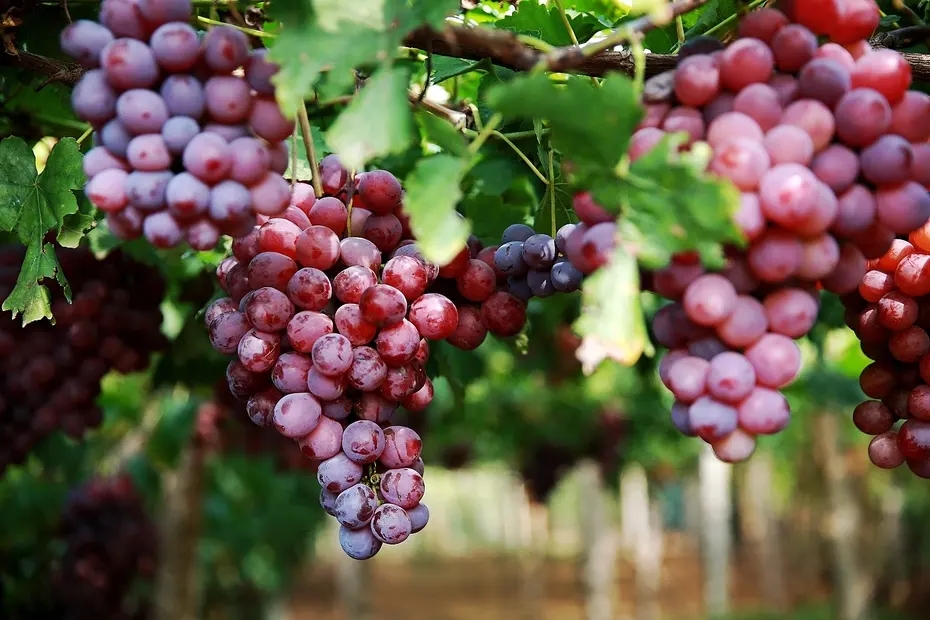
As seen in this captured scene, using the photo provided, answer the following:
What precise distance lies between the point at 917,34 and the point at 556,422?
24.5 ft

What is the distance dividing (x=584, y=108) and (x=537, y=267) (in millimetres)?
401

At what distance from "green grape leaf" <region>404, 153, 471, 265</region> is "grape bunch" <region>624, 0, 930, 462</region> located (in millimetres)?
188

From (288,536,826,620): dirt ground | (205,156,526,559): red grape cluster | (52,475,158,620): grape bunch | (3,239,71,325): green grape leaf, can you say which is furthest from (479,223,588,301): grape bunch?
(288,536,826,620): dirt ground

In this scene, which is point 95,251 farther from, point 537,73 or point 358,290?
point 537,73

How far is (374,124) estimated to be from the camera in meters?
0.81

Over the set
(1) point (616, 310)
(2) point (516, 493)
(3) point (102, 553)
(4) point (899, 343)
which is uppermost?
(1) point (616, 310)

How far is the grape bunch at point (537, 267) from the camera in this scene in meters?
1.12

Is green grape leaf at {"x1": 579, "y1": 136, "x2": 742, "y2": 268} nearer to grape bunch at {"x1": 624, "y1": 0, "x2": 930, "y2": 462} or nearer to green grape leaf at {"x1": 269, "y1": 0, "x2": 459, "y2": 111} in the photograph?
grape bunch at {"x1": 624, "y1": 0, "x2": 930, "y2": 462}

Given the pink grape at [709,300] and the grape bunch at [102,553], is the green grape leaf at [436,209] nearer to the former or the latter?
the pink grape at [709,300]

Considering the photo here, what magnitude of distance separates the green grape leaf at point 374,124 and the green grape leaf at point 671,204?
201 millimetres

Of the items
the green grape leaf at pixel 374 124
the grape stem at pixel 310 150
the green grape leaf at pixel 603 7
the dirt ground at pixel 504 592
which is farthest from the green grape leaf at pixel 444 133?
the dirt ground at pixel 504 592

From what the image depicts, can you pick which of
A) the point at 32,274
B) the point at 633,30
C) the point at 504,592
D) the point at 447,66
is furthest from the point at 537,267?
the point at 504,592

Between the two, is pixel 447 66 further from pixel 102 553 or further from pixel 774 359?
pixel 102 553

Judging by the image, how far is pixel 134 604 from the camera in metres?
4.17
